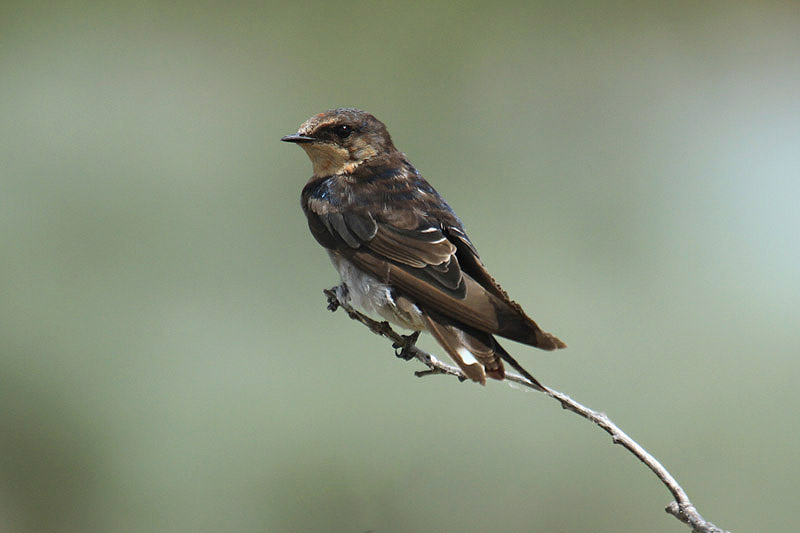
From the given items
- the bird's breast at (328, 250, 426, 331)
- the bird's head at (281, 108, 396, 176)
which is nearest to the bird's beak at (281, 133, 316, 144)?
the bird's head at (281, 108, 396, 176)

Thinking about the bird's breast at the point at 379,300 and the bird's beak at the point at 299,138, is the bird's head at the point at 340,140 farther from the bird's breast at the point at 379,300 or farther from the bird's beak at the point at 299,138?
the bird's breast at the point at 379,300

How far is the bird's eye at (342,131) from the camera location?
191 cm

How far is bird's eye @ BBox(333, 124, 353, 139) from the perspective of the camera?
1913 mm

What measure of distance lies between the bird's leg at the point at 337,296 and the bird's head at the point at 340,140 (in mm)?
315

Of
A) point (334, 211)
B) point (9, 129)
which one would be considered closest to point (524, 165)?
point (334, 211)

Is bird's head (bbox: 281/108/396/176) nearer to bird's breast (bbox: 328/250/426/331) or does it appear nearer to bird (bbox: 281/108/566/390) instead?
bird (bbox: 281/108/566/390)

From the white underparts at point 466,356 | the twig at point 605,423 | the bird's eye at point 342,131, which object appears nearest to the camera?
the twig at point 605,423

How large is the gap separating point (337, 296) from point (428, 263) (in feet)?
0.75

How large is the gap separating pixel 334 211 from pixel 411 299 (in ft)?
1.00

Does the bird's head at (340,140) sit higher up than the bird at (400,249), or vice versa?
the bird's head at (340,140)

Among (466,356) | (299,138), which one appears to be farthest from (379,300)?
(299,138)

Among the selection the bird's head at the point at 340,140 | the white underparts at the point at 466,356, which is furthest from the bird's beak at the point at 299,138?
the white underparts at the point at 466,356

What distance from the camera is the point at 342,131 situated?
1.92 meters

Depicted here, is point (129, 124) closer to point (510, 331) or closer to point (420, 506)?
point (420, 506)
